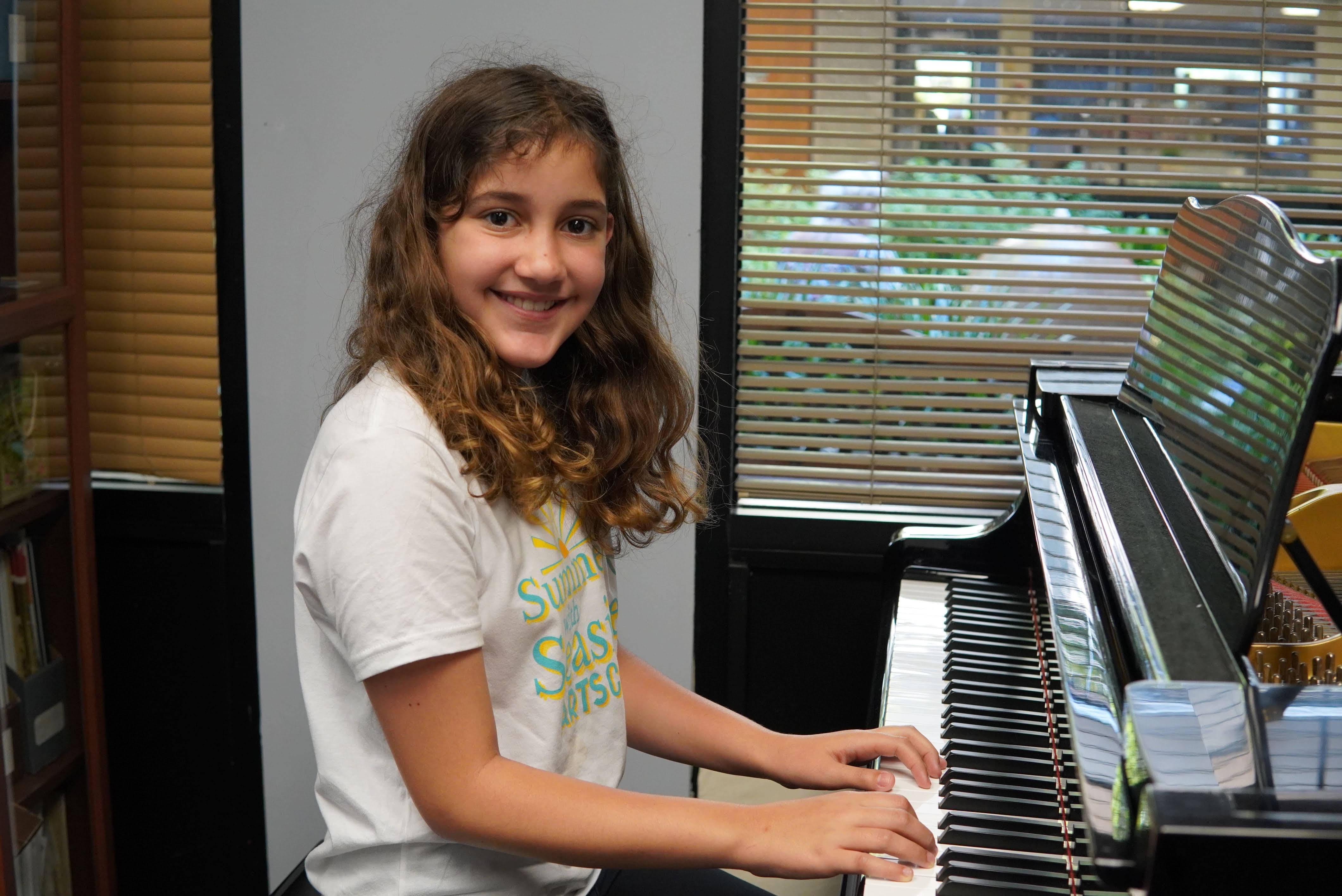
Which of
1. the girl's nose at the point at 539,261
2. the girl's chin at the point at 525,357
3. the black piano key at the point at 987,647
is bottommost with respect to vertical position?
the black piano key at the point at 987,647

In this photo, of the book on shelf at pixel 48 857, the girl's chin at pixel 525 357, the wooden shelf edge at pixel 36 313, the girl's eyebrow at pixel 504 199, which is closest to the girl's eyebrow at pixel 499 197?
the girl's eyebrow at pixel 504 199

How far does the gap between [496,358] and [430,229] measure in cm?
15

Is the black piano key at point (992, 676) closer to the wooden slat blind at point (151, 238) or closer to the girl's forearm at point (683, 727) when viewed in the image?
the girl's forearm at point (683, 727)

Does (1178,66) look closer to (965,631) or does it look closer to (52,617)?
(965,631)

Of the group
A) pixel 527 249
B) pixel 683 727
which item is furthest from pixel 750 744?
pixel 527 249

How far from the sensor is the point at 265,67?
7.29 feet

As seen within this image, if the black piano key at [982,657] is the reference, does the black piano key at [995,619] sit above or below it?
above

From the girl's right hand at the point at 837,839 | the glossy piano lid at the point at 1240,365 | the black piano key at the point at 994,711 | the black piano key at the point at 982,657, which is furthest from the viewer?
the black piano key at the point at 982,657

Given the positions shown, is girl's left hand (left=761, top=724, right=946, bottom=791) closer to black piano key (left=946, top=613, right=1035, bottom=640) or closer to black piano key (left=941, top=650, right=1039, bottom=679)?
black piano key (left=941, top=650, right=1039, bottom=679)

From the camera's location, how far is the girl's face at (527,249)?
1.19 metres

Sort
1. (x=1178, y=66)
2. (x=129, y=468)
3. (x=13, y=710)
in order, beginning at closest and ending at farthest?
(x=13, y=710)
(x=1178, y=66)
(x=129, y=468)

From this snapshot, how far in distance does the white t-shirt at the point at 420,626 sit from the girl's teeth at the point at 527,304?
0.48 ft

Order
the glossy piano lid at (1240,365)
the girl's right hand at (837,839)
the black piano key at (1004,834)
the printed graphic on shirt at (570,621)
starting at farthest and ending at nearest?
the printed graphic on shirt at (570,621), the black piano key at (1004,834), the girl's right hand at (837,839), the glossy piano lid at (1240,365)

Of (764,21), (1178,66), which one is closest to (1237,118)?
(1178,66)
